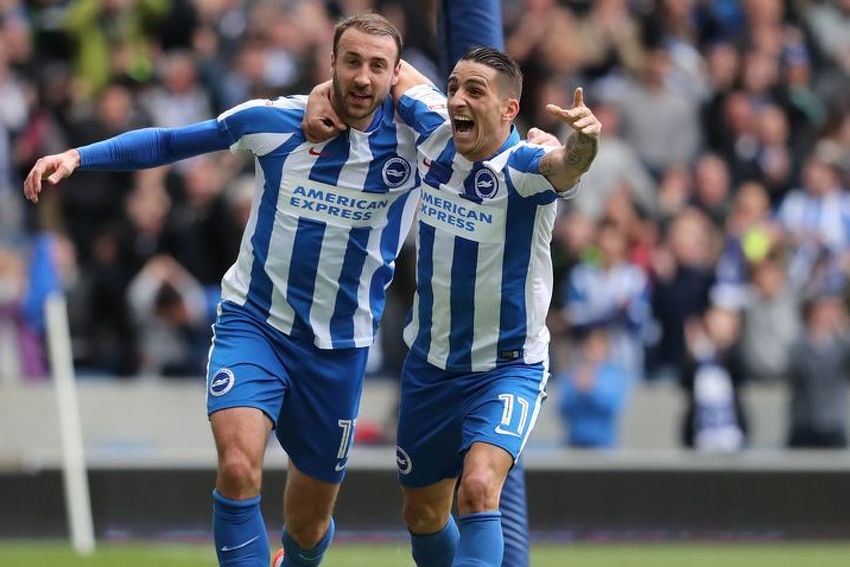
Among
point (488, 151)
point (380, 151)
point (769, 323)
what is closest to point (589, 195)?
point (769, 323)

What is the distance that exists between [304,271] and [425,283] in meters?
0.55

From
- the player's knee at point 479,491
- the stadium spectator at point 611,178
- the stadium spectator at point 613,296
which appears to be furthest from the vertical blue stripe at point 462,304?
the stadium spectator at point 611,178

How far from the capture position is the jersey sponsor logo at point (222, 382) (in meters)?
8.34

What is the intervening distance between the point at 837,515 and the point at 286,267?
281 inches

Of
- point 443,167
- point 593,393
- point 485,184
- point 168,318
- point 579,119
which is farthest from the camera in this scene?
point 168,318

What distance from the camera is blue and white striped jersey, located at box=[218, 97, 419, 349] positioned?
28.3 feet

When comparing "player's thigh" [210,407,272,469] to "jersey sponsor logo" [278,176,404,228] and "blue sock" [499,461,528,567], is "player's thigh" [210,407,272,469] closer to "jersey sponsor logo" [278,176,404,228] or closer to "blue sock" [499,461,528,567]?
"jersey sponsor logo" [278,176,404,228]

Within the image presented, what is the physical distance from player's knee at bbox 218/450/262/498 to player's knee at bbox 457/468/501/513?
878mm

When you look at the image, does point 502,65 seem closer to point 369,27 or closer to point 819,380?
point 369,27

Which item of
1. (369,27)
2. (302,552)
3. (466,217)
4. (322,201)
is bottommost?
(302,552)

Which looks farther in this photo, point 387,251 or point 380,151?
point 387,251

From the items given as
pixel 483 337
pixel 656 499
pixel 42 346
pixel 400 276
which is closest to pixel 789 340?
pixel 656 499

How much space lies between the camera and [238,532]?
8.22m

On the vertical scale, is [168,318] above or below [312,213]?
below
